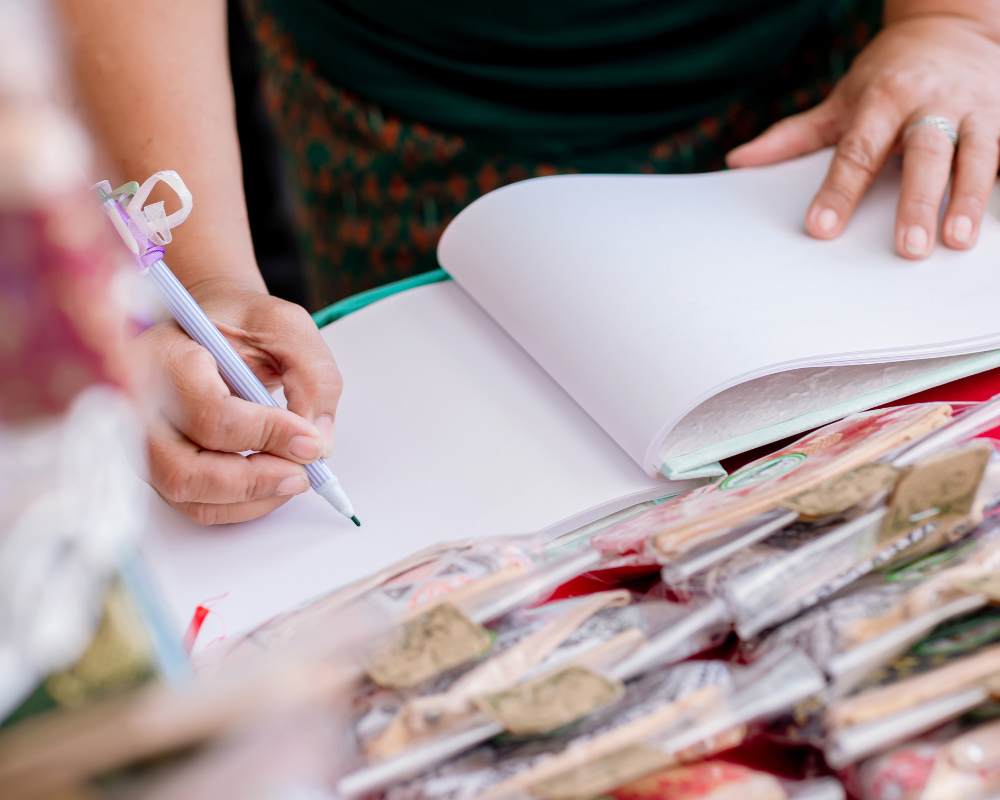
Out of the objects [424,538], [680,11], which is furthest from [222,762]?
[680,11]

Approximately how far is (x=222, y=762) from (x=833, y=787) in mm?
193

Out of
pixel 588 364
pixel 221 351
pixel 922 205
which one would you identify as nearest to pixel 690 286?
pixel 588 364

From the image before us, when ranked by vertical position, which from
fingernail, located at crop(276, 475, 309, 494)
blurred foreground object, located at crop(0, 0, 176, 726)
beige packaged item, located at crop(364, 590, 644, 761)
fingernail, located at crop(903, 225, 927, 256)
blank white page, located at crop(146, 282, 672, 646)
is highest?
blurred foreground object, located at crop(0, 0, 176, 726)

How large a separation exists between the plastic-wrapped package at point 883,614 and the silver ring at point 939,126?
48 cm

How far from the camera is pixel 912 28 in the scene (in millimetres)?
787

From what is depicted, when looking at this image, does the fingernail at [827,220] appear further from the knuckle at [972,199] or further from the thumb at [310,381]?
the thumb at [310,381]

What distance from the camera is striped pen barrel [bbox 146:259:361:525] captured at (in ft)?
1.62

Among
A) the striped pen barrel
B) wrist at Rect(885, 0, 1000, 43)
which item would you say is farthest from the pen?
wrist at Rect(885, 0, 1000, 43)

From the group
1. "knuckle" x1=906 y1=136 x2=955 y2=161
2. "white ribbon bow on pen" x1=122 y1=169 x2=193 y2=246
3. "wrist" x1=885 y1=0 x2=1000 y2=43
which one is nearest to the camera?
"white ribbon bow on pen" x1=122 y1=169 x2=193 y2=246

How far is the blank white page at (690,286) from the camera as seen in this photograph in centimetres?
52

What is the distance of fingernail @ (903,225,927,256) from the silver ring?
0.12 m

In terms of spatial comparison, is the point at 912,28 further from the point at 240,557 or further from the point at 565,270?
the point at 240,557

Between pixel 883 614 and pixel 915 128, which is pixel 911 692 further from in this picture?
pixel 915 128

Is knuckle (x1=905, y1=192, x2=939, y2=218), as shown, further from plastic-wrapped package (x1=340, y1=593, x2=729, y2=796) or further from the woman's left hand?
plastic-wrapped package (x1=340, y1=593, x2=729, y2=796)
